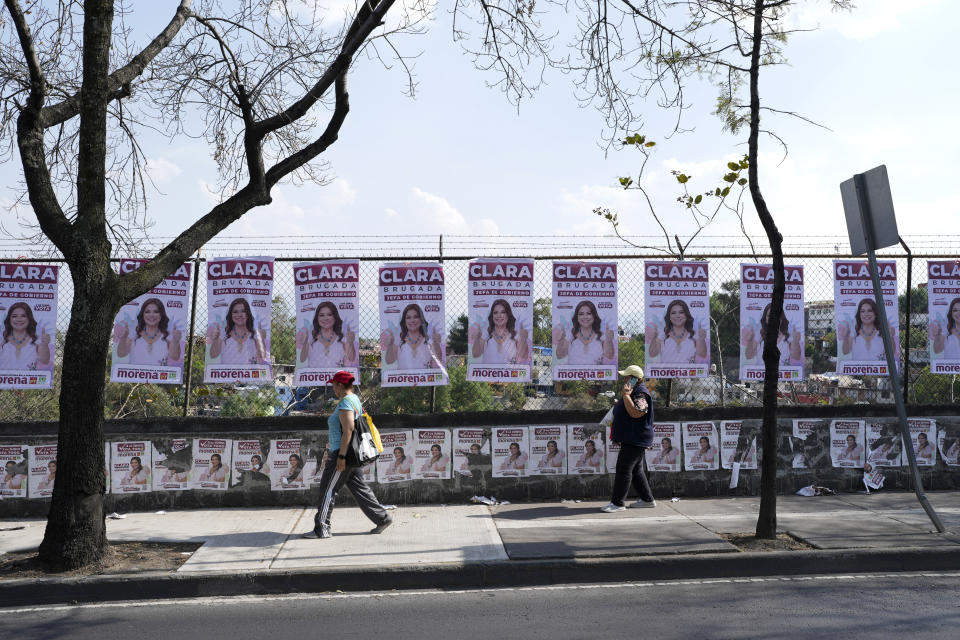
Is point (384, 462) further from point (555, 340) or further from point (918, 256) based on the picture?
point (918, 256)

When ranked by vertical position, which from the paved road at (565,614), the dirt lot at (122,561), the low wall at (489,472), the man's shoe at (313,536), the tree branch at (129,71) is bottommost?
the paved road at (565,614)

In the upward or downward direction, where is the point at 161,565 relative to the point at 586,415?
downward

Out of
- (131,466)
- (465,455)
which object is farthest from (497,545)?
(131,466)

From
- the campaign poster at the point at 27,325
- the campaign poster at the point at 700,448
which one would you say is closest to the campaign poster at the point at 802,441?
the campaign poster at the point at 700,448

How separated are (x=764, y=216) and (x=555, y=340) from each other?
2.96 meters

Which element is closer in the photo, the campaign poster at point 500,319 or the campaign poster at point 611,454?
the campaign poster at point 500,319

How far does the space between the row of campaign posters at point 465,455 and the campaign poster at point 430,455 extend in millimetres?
12

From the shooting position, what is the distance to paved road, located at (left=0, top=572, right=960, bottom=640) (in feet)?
16.9

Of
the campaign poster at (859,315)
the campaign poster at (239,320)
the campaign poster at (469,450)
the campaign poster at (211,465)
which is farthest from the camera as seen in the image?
the campaign poster at (859,315)

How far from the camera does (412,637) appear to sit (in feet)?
16.8

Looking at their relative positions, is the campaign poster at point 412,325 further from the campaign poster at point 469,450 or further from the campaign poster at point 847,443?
the campaign poster at point 847,443

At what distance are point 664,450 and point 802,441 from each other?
1791mm

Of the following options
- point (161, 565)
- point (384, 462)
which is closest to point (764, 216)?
point (384, 462)

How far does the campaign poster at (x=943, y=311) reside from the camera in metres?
10.1
